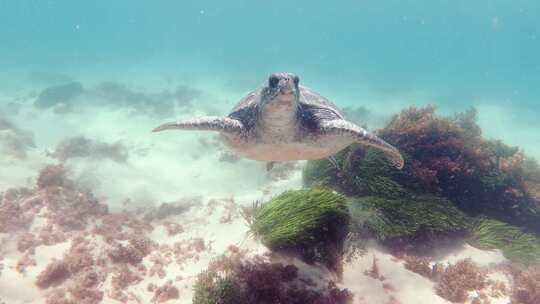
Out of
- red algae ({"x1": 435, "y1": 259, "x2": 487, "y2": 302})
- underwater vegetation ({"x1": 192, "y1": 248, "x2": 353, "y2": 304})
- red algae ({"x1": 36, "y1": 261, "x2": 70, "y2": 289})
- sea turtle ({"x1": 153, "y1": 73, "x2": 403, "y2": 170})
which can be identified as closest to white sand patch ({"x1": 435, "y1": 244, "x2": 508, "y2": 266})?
red algae ({"x1": 435, "y1": 259, "x2": 487, "y2": 302})

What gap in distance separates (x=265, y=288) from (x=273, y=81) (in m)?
3.65

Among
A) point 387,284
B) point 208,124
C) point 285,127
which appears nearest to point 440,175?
point 387,284

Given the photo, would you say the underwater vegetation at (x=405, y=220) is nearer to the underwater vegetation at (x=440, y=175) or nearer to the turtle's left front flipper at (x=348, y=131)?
the underwater vegetation at (x=440, y=175)

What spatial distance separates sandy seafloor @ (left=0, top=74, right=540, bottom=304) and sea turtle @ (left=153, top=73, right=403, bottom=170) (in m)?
2.24

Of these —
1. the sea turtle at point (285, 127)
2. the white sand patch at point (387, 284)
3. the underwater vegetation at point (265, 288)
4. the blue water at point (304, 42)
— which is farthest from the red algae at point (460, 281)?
the blue water at point (304, 42)

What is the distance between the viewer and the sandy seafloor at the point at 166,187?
599cm

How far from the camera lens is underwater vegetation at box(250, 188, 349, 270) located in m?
5.66

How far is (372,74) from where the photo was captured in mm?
67562

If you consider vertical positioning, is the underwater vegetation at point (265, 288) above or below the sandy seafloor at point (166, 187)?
above

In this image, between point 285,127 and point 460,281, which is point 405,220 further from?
point 285,127

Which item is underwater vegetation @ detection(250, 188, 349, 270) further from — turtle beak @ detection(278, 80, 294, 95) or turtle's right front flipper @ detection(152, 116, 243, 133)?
turtle beak @ detection(278, 80, 294, 95)

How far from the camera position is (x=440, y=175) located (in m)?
8.44

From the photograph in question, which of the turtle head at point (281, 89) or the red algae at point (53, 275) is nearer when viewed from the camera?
the turtle head at point (281, 89)

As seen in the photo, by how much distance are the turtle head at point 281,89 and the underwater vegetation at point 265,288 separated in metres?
3.07
